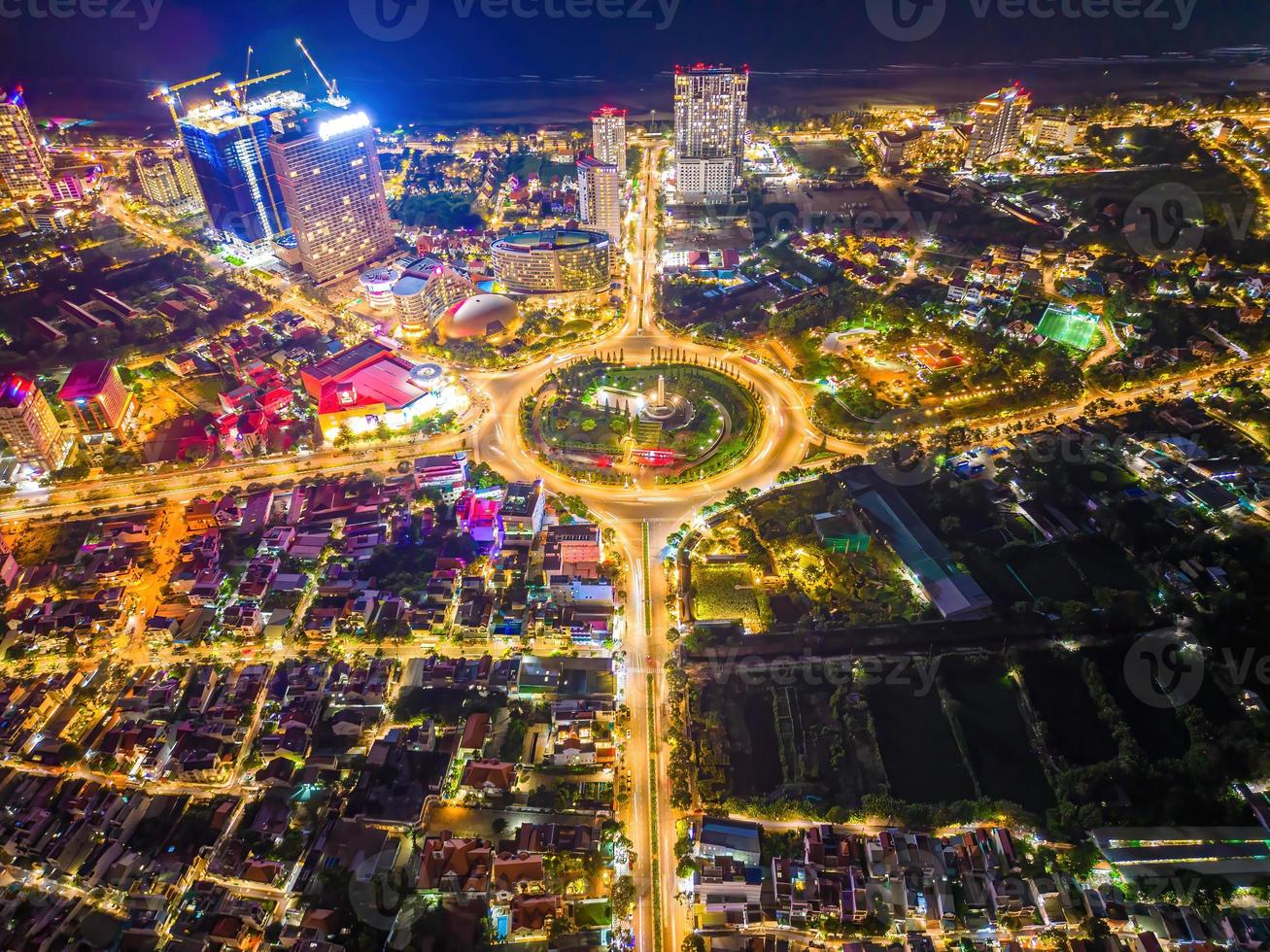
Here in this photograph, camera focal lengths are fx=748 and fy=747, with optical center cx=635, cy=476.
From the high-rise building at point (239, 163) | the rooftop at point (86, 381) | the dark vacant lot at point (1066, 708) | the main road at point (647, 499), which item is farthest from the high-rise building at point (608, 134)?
the dark vacant lot at point (1066, 708)

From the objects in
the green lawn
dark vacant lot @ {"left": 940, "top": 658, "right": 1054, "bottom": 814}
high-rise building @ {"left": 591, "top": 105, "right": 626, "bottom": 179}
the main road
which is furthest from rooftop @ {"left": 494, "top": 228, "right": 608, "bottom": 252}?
dark vacant lot @ {"left": 940, "top": 658, "right": 1054, "bottom": 814}

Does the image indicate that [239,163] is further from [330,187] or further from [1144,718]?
[1144,718]

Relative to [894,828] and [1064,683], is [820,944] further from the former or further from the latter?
[1064,683]

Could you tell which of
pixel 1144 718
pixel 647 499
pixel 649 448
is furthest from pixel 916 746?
pixel 649 448

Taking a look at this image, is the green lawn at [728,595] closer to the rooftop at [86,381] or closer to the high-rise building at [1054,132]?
the rooftop at [86,381]

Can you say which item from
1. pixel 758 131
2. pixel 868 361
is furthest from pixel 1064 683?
pixel 758 131

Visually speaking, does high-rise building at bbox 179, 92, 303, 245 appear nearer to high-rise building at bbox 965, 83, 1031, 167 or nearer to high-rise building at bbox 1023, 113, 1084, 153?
high-rise building at bbox 965, 83, 1031, 167
